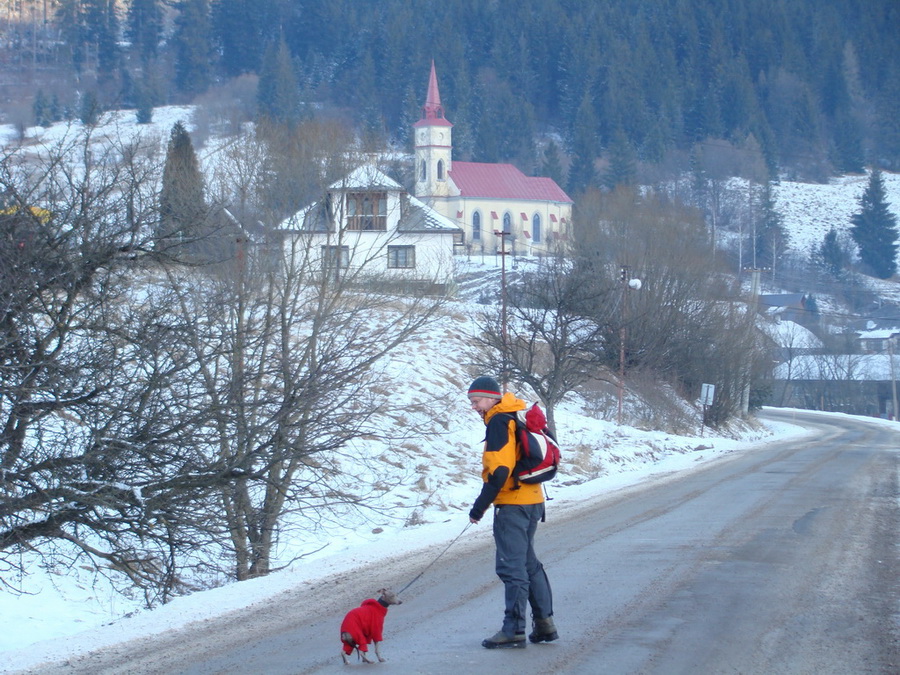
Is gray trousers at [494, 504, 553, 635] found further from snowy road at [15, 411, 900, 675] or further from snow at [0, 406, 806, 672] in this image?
snow at [0, 406, 806, 672]

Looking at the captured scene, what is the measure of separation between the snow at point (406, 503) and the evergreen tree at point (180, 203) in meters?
1.03

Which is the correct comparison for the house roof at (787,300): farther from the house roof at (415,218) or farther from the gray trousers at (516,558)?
the gray trousers at (516,558)

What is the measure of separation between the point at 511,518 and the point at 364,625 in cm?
122

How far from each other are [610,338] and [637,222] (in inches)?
714

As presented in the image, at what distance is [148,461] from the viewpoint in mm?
10031

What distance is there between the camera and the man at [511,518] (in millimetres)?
6609

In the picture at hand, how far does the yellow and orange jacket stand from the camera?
6.56 metres

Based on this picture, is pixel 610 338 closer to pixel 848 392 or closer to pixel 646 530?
pixel 646 530

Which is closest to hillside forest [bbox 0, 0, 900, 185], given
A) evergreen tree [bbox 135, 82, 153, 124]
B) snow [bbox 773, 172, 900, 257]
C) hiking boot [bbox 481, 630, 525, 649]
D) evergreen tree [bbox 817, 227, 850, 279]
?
evergreen tree [bbox 135, 82, 153, 124]

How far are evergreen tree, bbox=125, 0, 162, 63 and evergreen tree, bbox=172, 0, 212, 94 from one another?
12.4 ft

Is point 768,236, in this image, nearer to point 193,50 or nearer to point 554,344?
point 554,344

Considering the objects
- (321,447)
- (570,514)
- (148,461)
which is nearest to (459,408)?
(570,514)

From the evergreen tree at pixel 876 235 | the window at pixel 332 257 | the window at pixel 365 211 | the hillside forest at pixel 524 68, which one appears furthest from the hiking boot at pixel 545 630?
the hillside forest at pixel 524 68

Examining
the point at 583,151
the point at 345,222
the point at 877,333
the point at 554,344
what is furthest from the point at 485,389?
the point at 583,151
